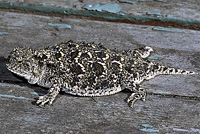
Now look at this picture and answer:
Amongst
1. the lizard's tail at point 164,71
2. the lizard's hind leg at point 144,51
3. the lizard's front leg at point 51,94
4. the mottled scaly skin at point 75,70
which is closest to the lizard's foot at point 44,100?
Answer: the lizard's front leg at point 51,94

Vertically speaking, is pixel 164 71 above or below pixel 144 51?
below

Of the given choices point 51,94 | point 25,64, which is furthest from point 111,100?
point 25,64

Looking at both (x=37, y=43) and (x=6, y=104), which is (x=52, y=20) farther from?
(x=6, y=104)

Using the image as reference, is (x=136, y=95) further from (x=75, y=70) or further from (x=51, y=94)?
(x=51, y=94)

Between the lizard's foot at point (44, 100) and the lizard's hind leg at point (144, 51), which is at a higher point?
the lizard's hind leg at point (144, 51)

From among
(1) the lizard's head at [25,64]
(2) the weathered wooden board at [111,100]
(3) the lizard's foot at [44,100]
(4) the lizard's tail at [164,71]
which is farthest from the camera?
(4) the lizard's tail at [164,71]

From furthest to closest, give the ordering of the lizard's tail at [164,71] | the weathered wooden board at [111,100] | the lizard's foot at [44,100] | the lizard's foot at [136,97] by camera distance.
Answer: the lizard's tail at [164,71] < the lizard's foot at [136,97] < the lizard's foot at [44,100] < the weathered wooden board at [111,100]

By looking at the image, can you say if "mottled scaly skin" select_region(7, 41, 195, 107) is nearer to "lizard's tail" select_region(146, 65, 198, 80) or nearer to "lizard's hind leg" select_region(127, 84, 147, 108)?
"lizard's hind leg" select_region(127, 84, 147, 108)

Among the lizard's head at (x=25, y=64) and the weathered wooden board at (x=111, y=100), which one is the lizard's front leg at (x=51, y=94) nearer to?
the weathered wooden board at (x=111, y=100)
